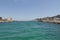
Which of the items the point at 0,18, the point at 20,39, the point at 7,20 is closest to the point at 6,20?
the point at 7,20

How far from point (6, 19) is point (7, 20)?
1509 mm

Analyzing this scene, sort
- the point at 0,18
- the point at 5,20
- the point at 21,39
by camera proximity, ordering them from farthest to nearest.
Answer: the point at 5,20 < the point at 0,18 < the point at 21,39

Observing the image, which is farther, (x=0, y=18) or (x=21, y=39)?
(x=0, y=18)

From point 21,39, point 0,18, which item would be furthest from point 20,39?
point 0,18

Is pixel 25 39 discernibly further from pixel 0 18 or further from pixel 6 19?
pixel 6 19

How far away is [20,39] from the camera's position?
51.6 ft

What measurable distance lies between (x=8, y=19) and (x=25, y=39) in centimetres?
12155

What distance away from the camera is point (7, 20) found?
134750 mm

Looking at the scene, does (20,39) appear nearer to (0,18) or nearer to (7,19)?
(0,18)

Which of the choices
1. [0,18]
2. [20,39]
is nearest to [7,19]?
[0,18]

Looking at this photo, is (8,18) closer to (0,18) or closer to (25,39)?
(0,18)

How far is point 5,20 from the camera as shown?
13312 centimetres

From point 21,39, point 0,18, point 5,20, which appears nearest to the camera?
point 21,39

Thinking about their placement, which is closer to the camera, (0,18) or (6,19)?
(0,18)
